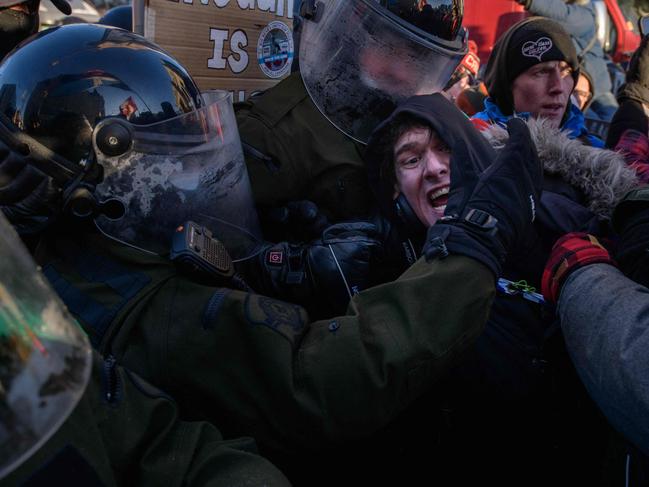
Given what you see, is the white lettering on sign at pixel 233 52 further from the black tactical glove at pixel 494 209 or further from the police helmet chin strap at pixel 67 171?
the black tactical glove at pixel 494 209

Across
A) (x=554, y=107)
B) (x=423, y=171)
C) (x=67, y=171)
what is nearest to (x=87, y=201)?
(x=67, y=171)

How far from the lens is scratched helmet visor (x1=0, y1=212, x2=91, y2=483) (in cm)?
58

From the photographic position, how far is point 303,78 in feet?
8.00

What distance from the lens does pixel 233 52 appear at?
2475 mm

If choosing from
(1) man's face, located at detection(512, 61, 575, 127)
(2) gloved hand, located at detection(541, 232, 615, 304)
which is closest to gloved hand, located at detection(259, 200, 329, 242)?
(2) gloved hand, located at detection(541, 232, 615, 304)

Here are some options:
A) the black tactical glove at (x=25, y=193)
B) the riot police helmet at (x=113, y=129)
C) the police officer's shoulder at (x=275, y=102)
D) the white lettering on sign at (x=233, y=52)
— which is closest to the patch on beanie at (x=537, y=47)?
the police officer's shoulder at (x=275, y=102)

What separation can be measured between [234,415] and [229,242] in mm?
601

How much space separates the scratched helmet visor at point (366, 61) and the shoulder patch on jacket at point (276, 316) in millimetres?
1113

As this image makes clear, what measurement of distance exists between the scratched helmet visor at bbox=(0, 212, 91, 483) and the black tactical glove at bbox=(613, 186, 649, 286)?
4.56ft

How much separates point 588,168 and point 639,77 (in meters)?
2.05

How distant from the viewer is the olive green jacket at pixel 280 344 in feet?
4.47

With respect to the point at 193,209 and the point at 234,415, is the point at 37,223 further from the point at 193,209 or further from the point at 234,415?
the point at 234,415

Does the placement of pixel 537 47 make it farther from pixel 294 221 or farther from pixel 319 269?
pixel 319 269

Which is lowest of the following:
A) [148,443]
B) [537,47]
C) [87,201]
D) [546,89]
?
[148,443]
